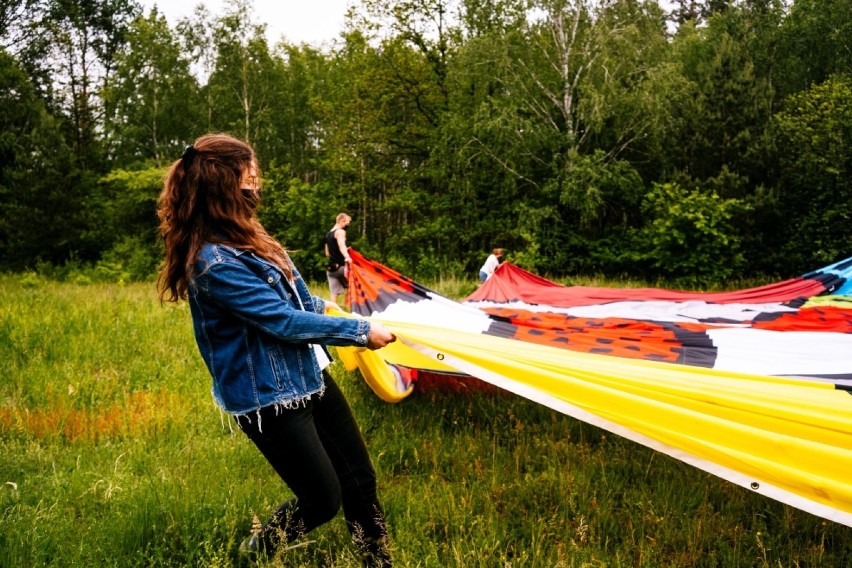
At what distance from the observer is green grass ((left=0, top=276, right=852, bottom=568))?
2.19m

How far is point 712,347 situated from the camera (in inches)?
125

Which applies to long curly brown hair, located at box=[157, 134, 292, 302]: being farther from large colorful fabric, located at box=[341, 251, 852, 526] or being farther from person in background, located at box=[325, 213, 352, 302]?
person in background, located at box=[325, 213, 352, 302]

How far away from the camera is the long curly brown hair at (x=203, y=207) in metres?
1.69

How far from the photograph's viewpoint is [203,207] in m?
1.71

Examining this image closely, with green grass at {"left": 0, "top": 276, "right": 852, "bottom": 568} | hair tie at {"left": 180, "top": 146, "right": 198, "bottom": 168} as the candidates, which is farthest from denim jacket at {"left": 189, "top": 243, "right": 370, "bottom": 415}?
green grass at {"left": 0, "top": 276, "right": 852, "bottom": 568}

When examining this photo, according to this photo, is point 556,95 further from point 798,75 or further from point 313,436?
point 313,436

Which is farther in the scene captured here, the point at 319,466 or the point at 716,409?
the point at 716,409

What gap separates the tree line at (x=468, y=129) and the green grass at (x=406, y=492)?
1217cm

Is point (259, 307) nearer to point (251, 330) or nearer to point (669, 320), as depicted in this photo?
point (251, 330)

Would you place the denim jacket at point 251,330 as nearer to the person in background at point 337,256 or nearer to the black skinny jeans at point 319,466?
the black skinny jeans at point 319,466

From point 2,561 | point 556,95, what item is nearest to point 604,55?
point 556,95

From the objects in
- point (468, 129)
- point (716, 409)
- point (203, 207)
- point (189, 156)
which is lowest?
point (716, 409)

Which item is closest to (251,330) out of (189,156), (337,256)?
(189,156)

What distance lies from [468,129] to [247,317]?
1575 cm
